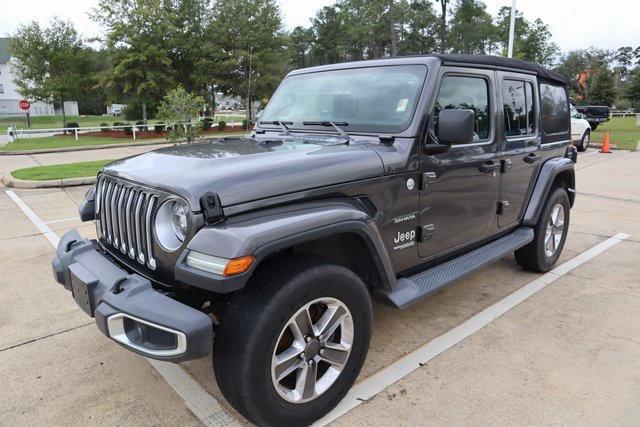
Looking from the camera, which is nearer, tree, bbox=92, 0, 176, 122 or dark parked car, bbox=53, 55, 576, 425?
dark parked car, bbox=53, 55, 576, 425

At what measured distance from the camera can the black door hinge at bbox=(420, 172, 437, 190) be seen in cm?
299

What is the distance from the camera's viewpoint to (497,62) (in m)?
3.72

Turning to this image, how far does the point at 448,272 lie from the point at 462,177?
0.67 metres

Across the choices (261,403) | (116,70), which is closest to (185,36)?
(116,70)

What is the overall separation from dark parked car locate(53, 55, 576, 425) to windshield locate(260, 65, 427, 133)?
11mm

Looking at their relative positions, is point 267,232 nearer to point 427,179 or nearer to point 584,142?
point 427,179

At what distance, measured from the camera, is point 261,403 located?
2.20 metres

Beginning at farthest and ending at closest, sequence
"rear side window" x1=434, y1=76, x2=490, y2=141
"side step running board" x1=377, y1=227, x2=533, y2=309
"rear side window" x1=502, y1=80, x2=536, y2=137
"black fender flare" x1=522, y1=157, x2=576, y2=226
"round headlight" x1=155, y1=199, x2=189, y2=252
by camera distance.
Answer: "black fender flare" x1=522, y1=157, x2=576, y2=226
"rear side window" x1=502, y1=80, x2=536, y2=137
"rear side window" x1=434, y1=76, x2=490, y2=141
"side step running board" x1=377, y1=227, x2=533, y2=309
"round headlight" x1=155, y1=199, x2=189, y2=252

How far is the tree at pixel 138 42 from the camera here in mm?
24906

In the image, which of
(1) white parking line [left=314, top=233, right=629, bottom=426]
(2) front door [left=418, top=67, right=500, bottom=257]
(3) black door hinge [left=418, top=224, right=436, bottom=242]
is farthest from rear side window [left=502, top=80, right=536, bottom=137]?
(1) white parking line [left=314, top=233, right=629, bottom=426]

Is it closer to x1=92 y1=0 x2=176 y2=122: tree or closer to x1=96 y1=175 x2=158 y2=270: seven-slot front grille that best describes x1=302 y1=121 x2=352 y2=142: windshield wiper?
x1=96 y1=175 x2=158 y2=270: seven-slot front grille

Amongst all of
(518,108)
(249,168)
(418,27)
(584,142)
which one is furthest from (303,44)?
(249,168)

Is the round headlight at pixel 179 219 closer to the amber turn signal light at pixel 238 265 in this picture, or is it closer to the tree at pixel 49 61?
the amber turn signal light at pixel 238 265

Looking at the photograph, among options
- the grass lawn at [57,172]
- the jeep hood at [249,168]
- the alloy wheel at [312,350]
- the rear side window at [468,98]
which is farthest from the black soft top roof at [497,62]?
the grass lawn at [57,172]
